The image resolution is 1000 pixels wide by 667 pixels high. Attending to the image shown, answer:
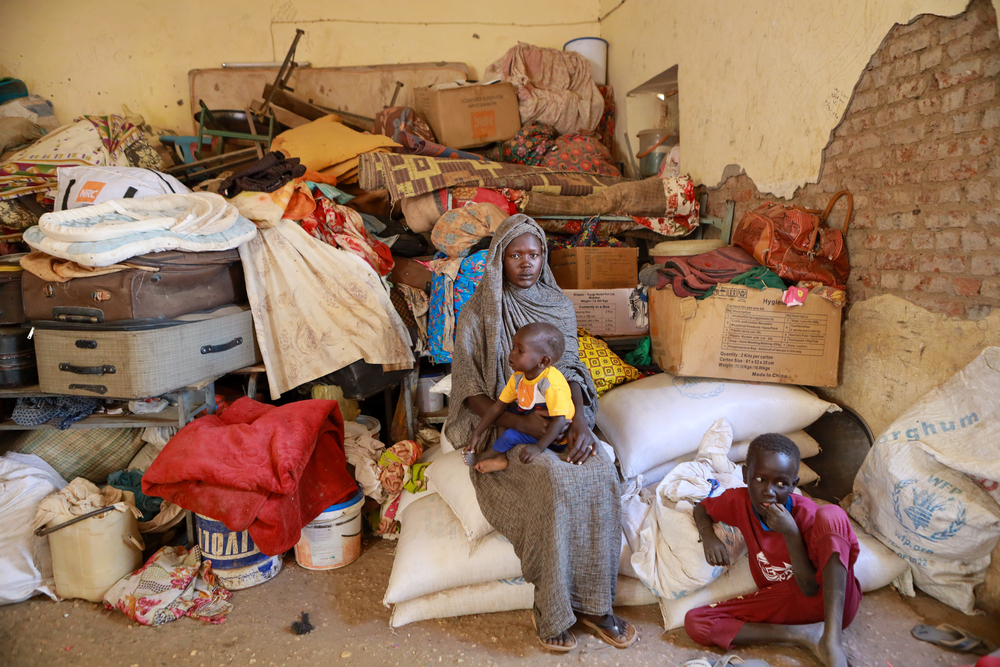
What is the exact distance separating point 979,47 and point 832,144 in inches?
28.1

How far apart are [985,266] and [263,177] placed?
3.37m

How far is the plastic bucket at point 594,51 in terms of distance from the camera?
5.34 meters

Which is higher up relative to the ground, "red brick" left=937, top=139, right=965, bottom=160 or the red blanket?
"red brick" left=937, top=139, right=965, bottom=160

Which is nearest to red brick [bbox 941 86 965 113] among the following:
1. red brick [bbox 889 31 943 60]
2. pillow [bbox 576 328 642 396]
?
red brick [bbox 889 31 943 60]

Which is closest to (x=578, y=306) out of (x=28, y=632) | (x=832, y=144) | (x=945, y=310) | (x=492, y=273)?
(x=492, y=273)

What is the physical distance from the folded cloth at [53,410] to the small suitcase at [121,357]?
16cm

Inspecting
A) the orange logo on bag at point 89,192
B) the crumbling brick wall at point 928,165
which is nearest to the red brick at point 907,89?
the crumbling brick wall at point 928,165

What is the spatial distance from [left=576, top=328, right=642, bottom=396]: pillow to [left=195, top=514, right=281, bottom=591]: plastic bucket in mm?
1770

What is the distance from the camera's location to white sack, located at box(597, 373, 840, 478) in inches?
100

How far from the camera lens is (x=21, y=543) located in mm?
2357

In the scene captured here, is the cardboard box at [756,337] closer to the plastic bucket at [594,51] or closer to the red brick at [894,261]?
the red brick at [894,261]

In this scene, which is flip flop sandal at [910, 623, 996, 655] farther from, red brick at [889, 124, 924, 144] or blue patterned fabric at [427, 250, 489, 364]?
blue patterned fabric at [427, 250, 489, 364]

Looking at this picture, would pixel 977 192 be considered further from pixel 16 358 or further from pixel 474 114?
pixel 16 358

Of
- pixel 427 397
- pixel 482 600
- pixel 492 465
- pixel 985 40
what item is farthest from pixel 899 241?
pixel 427 397
